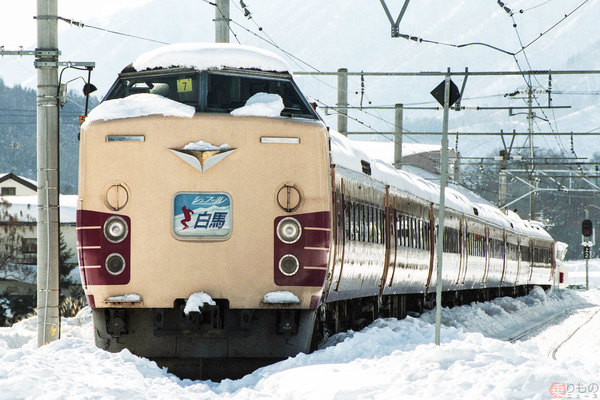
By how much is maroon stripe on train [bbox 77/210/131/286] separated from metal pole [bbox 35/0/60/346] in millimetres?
6172

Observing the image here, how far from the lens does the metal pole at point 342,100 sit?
24930 millimetres

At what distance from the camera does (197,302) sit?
9289 millimetres

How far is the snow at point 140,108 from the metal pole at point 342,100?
49.0 ft

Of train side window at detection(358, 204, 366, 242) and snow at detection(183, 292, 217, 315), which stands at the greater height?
train side window at detection(358, 204, 366, 242)

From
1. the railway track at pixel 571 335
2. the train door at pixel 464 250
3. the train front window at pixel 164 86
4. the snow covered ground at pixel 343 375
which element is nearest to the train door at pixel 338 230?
the snow covered ground at pixel 343 375

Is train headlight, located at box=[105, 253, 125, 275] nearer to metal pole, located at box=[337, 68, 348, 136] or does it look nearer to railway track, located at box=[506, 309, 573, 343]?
railway track, located at box=[506, 309, 573, 343]

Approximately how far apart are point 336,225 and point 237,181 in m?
1.83

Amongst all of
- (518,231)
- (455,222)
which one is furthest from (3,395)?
(518,231)

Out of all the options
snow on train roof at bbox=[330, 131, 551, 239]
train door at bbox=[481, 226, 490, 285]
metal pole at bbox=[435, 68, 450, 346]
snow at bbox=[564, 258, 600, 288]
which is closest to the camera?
metal pole at bbox=[435, 68, 450, 346]

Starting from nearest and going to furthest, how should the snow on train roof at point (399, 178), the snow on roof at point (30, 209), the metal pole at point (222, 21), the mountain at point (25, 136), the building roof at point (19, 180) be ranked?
the snow on train roof at point (399, 178) < the metal pole at point (222, 21) < the snow on roof at point (30, 209) < the building roof at point (19, 180) < the mountain at point (25, 136)

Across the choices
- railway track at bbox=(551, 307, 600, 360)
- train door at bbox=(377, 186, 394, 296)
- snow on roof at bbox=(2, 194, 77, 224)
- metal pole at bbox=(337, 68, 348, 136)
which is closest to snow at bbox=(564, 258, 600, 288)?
snow on roof at bbox=(2, 194, 77, 224)

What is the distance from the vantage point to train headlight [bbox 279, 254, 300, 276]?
9.52 meters

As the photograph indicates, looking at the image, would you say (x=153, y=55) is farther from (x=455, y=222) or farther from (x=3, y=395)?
(x=455, y=222)
